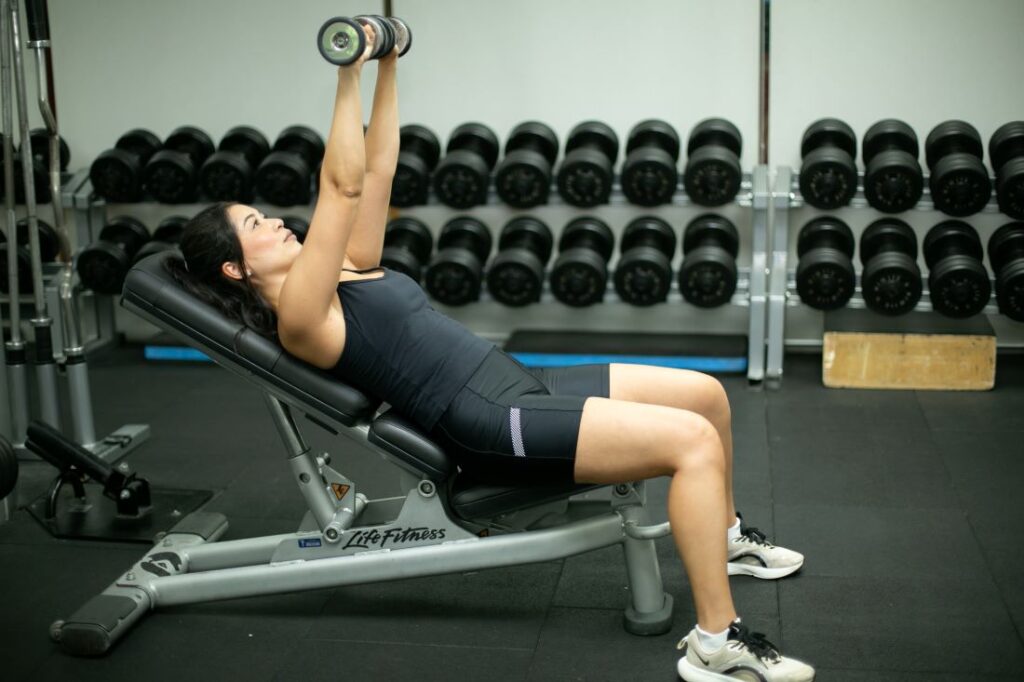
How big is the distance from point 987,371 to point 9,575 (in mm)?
3209

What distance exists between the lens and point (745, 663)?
2.30m

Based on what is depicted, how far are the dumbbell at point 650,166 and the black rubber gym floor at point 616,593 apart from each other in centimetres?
102

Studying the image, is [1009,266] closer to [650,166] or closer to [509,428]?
[650,166]

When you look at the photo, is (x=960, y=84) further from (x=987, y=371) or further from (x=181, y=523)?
(x=181, y=523)

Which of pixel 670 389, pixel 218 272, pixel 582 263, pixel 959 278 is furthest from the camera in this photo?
pixel 582 263

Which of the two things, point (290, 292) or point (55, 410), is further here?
point (55, 410)

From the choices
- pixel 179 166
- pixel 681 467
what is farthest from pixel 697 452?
pixel 179 166

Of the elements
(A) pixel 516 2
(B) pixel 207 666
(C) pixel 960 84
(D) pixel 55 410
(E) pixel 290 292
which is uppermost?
(A) pixel 516 2

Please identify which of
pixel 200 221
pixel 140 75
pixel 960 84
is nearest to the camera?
pixel 200 221

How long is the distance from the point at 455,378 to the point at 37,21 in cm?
179

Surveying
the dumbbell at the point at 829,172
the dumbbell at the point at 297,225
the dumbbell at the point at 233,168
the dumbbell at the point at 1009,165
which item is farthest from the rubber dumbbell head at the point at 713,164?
the dumbbell at the point at 233,168

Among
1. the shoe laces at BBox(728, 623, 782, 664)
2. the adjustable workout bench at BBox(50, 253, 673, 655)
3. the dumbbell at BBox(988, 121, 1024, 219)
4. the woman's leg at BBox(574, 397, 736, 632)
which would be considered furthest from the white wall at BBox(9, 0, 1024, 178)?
the shoe laces at BBox(728, 623, 782, 664)

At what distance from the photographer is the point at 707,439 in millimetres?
2377

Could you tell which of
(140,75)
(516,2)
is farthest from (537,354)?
(140,75)
